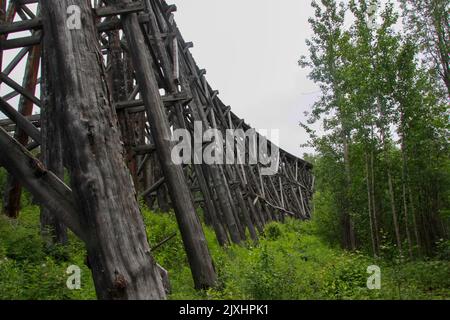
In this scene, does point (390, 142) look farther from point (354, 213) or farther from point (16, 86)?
point (16, 86)

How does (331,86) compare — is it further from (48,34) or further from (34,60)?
(48,34)

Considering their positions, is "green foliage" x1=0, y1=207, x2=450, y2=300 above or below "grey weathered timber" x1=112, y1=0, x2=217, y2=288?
below

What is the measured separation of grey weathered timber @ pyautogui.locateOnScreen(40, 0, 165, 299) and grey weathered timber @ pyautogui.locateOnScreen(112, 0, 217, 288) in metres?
1.82

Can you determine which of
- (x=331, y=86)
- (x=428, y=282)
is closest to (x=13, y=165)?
(x=428, y=282)

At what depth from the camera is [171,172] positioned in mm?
4617

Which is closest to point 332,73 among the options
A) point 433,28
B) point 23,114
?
point 433,28

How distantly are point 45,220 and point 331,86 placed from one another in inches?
513

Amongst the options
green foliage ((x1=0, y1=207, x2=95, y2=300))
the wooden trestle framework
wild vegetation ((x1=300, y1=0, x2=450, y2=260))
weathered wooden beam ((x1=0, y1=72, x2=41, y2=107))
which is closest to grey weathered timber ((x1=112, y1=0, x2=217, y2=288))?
the wooden trestle framework

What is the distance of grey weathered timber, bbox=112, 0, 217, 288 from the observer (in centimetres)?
450

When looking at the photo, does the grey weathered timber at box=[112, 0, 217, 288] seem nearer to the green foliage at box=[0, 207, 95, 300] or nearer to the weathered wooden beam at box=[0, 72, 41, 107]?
the green foliage at box=[0, 207, 95, 300]

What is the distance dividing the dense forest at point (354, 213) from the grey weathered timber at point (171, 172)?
25cm

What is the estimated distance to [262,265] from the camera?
4.67 meters

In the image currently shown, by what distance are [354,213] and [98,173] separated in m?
11.1
